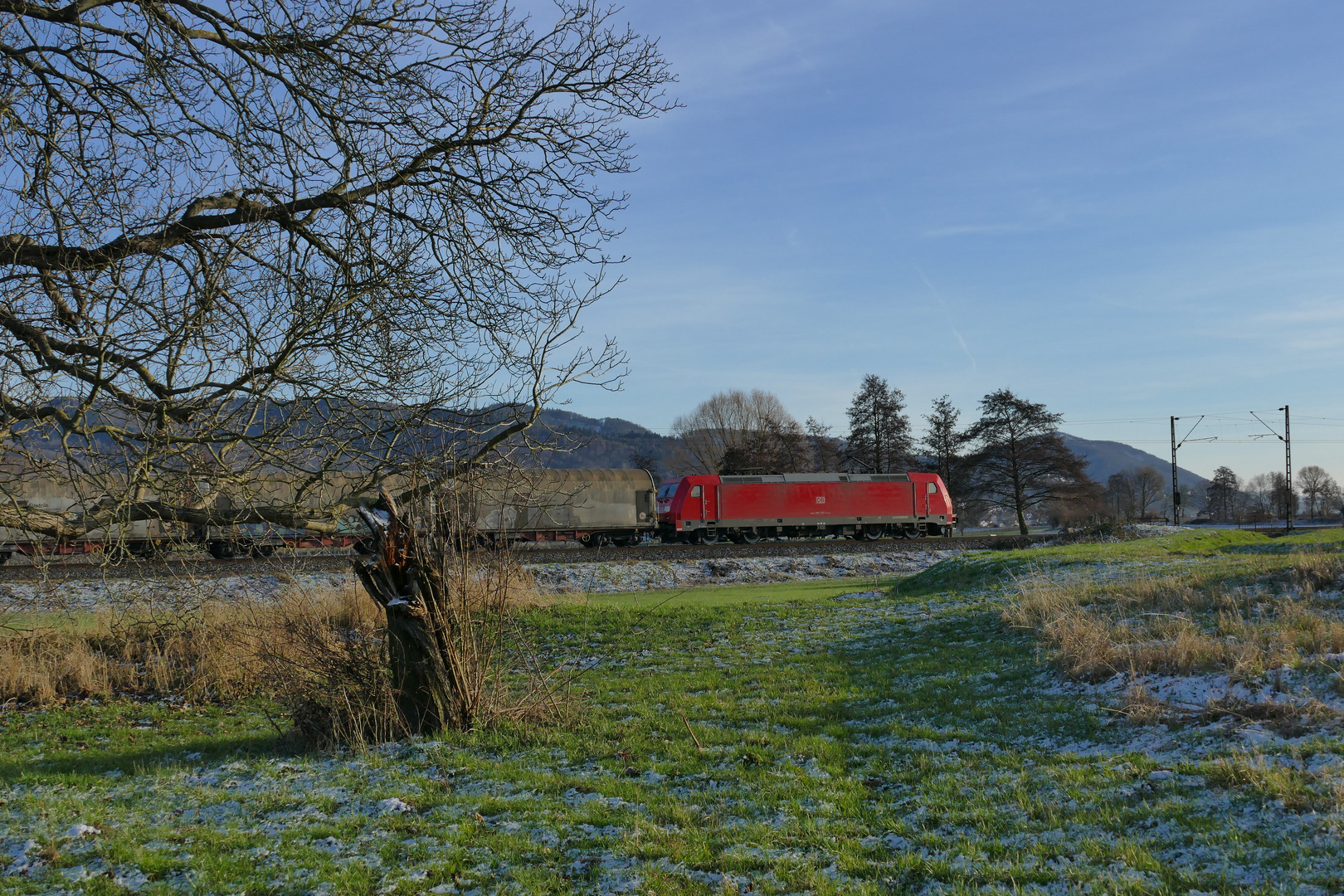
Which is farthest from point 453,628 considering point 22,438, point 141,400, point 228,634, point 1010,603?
point 1010,603

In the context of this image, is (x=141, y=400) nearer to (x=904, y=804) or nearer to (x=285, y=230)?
(x=285, y=230)

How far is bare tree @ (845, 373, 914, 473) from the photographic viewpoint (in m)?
61.2

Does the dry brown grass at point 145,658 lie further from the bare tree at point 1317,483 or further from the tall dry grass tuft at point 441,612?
the bare tree at point 1317,483

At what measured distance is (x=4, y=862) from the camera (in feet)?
15.0

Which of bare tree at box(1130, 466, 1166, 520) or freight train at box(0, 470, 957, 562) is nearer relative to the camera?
freight train at box(0, 470, 957, 562)

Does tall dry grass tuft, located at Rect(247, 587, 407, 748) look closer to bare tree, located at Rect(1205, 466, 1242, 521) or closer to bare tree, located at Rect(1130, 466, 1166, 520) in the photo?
bare tree, located at Rect(1205, 466, 1242, 521)

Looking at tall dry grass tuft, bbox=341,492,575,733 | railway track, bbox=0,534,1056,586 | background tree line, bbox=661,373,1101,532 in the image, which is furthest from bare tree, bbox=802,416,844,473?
tall dry grass tuft, bbox=341,492,575,733

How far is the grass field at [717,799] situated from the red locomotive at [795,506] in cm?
2542

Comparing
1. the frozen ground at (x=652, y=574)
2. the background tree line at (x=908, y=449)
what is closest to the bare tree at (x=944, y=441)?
the background tree line at (x=908, y=449)

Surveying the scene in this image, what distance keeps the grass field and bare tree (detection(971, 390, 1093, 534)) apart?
4682 cm

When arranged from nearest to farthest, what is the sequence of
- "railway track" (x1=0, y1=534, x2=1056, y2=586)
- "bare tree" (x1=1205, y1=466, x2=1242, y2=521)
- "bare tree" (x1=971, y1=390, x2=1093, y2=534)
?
1. "railway track" (x1=0, y1=534, x2=1056, y2=586)
2. "bare tree" (x1=971, y1=390, x2=1093, y2=534)
3. "bare tree" (x1=1205, y1=466, x2=1242, y2=521)

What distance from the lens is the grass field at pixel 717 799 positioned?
4203mm

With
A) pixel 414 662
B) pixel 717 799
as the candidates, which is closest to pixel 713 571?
pixel 414 662

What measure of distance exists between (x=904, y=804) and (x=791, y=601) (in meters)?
10.6
